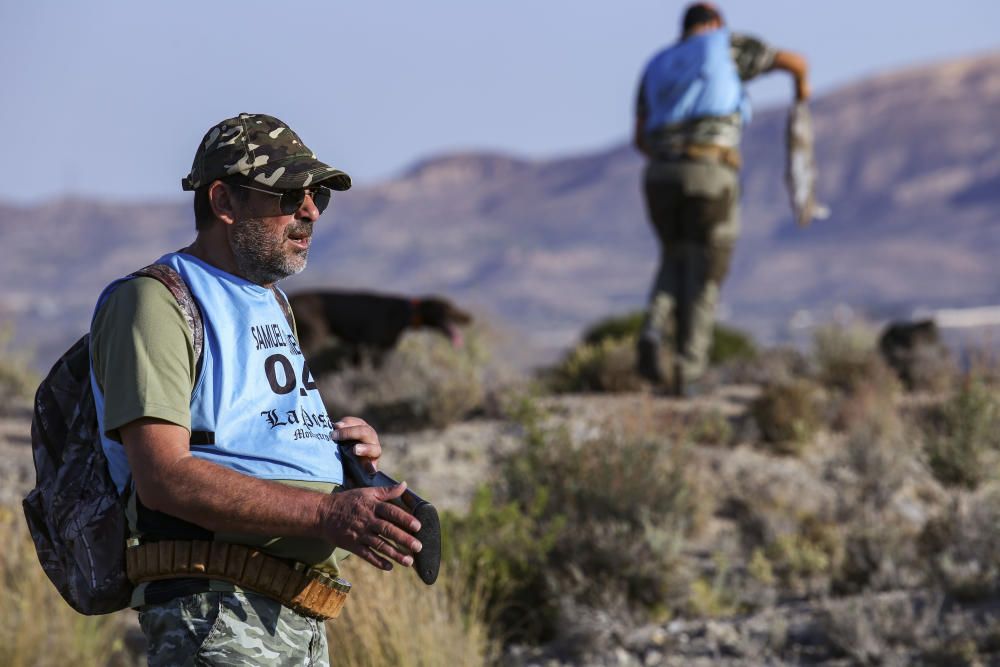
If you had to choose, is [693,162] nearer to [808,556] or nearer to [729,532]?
[729,532]

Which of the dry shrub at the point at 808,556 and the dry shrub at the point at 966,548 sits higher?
the dry shrub at the point at 966,548

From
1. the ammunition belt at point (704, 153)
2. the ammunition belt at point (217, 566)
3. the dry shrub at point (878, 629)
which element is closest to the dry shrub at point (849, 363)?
the ammunition belt at point (704, 153)

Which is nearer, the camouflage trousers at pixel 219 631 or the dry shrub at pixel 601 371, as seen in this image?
the camouflage trousers at pixel 219 631

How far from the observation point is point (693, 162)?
377 inches

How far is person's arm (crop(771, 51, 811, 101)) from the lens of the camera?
31.7ft

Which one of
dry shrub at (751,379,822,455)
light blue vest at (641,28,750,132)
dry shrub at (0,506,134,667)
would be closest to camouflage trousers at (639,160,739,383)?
light blue vest at (641,28,750,132)

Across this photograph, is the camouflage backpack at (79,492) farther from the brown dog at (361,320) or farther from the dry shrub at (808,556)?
the brown dog at (361,320)

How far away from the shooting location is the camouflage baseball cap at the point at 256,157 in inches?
112

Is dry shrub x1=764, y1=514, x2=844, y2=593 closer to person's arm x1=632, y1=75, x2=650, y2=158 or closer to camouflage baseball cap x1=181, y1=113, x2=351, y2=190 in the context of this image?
person's arm x1=632, y1=75, x2=650, y2=158

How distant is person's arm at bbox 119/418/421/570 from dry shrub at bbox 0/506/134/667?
3.35 meters

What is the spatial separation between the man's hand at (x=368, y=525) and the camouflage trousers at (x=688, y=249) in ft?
23.6

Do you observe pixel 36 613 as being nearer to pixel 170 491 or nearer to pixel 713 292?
pixel 170 491

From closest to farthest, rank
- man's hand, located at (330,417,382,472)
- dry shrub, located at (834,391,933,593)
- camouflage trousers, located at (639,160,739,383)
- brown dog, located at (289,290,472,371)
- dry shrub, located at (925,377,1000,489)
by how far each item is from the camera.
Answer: man's hand, located at (330,417,382,472) → dry shrub, located at (834,391,933,593) → dry shrub, located at (925,377,1000,489) → camouflage trousers, located at (639,160,739,383) → brown dog, located at (289,290,472,371)

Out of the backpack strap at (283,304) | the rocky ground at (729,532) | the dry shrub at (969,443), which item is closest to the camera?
the backpack strap at (283,304)
